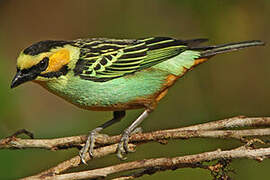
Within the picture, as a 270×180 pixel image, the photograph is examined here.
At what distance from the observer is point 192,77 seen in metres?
5.32

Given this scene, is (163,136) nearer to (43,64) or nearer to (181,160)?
(181,160)

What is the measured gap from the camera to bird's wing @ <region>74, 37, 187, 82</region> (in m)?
4.10

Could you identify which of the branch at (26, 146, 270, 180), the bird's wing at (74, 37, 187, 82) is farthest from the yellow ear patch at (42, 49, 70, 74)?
the branch at (26, 146, 270, 180)

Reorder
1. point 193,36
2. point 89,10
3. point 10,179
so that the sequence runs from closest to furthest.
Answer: point 10,179 < point 193,36 < point 89,10

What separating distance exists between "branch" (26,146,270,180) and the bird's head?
46.6 inches

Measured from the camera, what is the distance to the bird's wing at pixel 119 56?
13.4 feet

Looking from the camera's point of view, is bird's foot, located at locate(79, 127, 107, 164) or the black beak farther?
the black beak

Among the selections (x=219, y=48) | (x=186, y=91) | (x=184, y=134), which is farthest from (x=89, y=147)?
(x=186, y=91)

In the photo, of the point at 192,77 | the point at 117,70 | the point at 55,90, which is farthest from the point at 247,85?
the point at 55,90

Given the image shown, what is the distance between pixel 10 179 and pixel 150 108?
60.8 inches

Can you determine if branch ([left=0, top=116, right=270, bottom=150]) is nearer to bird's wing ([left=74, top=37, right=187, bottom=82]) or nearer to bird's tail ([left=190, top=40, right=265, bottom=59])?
bird's wing ([left=74, top=37, right=187, bottom=82])

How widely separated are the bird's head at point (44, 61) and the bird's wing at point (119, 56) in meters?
0.13

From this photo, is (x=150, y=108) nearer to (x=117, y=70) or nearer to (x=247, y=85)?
(x=117, y=70)

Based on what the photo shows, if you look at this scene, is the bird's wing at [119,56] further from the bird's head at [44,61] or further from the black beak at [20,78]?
the black beak at [20,78]
